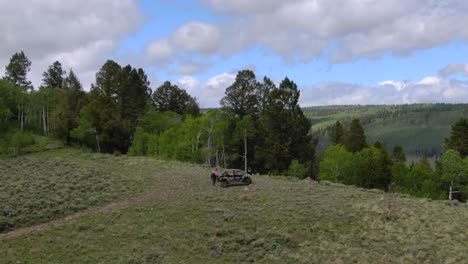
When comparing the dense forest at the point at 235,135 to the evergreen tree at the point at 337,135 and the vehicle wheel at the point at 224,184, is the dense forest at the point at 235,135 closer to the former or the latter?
the evergreen tree at the point at 337,135

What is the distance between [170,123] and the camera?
64125 millimetres

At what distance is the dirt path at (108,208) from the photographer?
74.9 feet

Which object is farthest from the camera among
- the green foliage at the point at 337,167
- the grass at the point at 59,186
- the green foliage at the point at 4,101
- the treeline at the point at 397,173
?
the green foliage at the point at 4,101

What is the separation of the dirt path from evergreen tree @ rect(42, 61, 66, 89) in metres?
79.3

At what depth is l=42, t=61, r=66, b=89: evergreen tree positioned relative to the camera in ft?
325

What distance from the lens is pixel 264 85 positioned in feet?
189

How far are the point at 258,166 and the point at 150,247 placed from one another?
39.1m

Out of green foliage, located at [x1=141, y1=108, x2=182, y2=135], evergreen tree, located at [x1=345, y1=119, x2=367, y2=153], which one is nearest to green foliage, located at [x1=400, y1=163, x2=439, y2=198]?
evergreen tree, located at [x1=345, y1=119, x2=367, y2=153]

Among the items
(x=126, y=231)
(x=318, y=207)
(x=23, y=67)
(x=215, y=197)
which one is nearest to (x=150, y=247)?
(x=126, y=231)

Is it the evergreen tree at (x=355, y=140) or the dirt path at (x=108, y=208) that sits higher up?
the evergreen tree at (x=355, y=140)

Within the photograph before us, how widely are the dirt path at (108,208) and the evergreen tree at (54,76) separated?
79.3 metres

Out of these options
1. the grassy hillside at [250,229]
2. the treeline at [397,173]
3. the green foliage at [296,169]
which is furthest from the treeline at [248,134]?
the grassy hillside at [250,229]

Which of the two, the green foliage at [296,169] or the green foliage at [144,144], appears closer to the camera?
the green foliage at [296,169]

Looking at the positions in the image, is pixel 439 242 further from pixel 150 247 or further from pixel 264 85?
pixel 264 85
